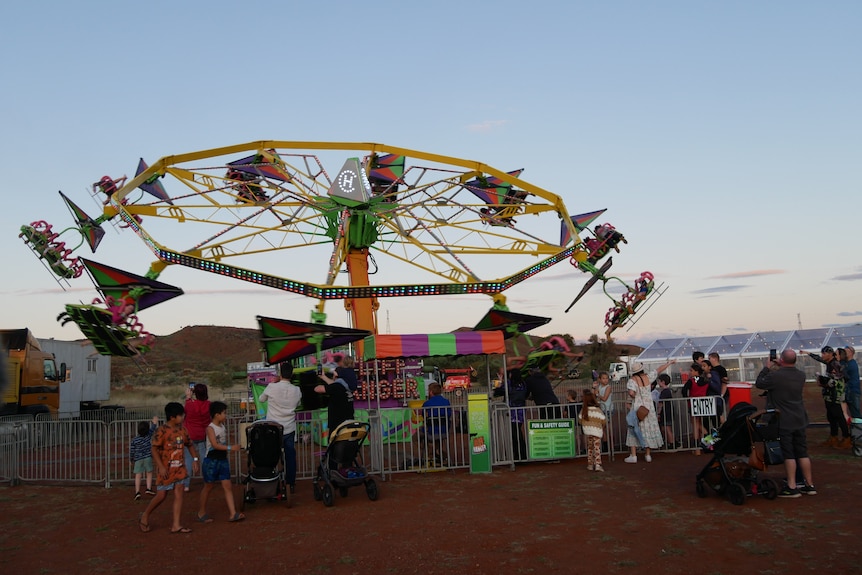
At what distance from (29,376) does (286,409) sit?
16120mm

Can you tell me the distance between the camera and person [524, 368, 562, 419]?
1317cm

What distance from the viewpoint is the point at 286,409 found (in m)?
10.1

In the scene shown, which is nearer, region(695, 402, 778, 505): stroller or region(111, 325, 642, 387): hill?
region(695, 402, 778, 505): stroller

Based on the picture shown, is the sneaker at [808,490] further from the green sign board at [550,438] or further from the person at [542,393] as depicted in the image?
the person at [542,393]

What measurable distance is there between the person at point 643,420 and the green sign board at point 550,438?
1.05m

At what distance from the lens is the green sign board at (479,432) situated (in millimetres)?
11938

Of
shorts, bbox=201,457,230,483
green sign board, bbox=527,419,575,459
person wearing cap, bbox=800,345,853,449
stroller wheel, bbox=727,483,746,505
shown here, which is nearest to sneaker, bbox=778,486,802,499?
stroller wheel, bbox=727,483,746,505

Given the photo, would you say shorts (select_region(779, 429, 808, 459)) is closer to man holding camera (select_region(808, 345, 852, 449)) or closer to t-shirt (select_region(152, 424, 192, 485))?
man holding camera (select_region(808, 345, 852, 449))

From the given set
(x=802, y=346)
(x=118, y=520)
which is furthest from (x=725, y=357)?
(x=118, y=520)

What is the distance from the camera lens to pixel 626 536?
295 inches

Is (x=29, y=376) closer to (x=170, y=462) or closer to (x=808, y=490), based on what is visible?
(x=170, y=462)

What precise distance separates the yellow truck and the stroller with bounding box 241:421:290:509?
1472cm

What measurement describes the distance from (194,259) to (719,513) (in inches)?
521

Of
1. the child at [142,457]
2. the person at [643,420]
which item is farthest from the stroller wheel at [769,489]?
the child at [142,457]
